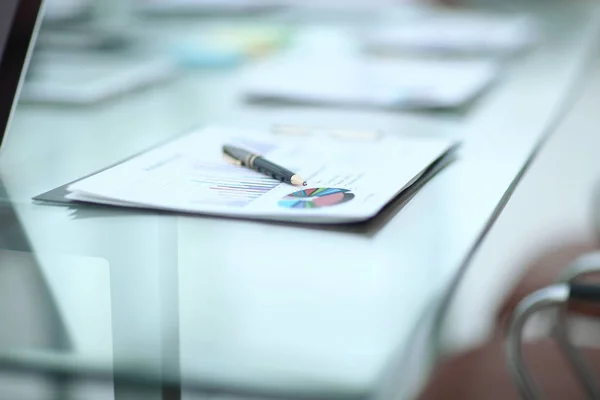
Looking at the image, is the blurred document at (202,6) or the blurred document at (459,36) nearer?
the blurred document at (459,36)

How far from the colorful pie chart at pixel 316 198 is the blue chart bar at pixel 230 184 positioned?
28 millimetres

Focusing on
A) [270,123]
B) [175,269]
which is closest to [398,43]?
[270,123]

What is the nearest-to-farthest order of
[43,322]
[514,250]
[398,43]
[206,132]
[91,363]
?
1. [91,363]
2. [43,322]
3. [206,132]
4. [398,43]
5. [514,250]

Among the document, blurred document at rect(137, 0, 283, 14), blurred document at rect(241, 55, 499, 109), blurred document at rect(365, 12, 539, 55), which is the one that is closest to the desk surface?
the document

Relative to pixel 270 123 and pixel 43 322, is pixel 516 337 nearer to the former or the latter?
pixel 270 123

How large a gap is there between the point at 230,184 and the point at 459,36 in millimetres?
956

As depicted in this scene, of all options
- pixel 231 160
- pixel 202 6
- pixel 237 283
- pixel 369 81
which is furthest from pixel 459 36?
pixel 237 283

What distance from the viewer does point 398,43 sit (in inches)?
57.7

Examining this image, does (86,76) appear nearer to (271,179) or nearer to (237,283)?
(271,179)

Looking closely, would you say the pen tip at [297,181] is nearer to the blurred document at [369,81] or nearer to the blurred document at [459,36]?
the blurred document at [369,81]

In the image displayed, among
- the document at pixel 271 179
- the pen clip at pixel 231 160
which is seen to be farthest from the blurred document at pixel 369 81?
the pen clip at pixel 231 160

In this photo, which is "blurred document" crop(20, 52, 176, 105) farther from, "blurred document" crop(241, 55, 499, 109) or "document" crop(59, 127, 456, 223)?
"document" crop(59, 127, 456, 223)

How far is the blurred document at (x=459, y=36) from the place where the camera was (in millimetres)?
1424

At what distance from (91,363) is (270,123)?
432 mm
